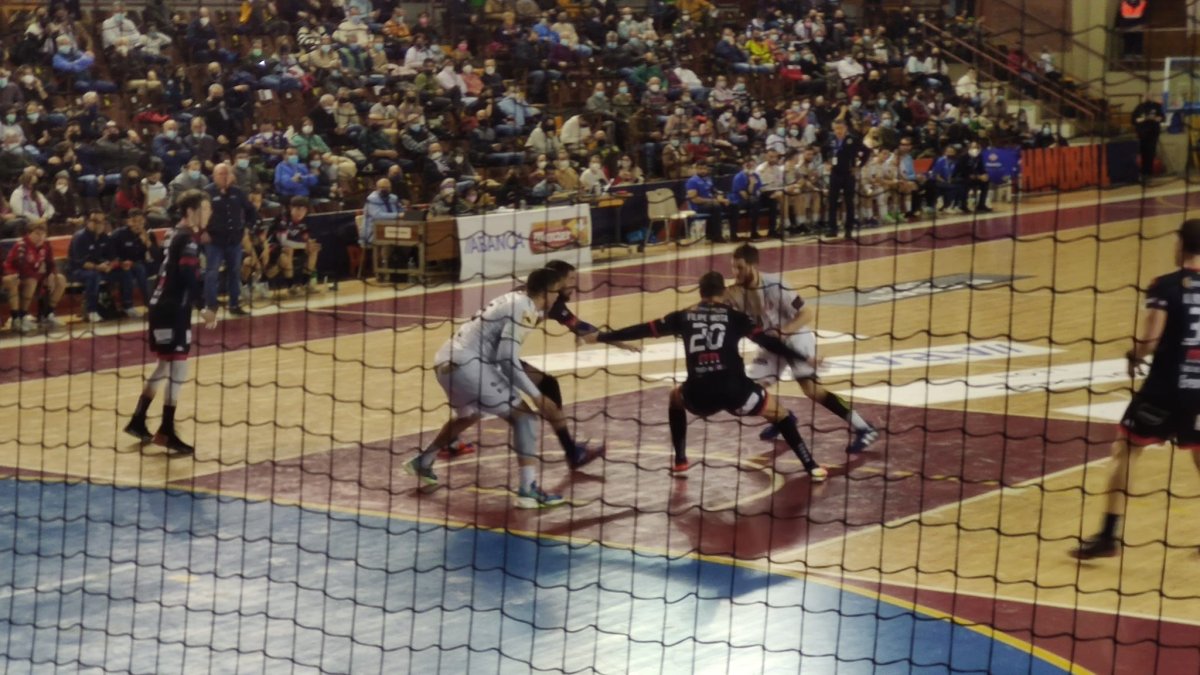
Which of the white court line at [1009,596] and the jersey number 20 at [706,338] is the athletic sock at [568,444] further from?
the white court line at [1009,596]

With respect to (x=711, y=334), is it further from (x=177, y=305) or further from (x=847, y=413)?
(x=177, y=305)

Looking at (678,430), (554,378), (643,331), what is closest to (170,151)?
(554,378)

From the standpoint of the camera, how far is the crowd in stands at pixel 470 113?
19984 millimetres

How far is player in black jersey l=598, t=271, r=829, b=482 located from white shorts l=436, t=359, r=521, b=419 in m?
0.66

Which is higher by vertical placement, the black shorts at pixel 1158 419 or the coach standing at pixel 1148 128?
the coach standing at pixel 1148 128

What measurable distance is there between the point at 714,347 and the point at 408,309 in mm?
9766

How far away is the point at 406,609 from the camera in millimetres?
7922

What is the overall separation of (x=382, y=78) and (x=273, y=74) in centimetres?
199

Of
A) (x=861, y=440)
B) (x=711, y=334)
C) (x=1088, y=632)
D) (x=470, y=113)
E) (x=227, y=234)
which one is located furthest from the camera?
(x=470, y=113)

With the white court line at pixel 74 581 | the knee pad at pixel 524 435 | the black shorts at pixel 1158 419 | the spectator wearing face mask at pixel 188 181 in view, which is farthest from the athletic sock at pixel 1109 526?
the spectator wearing face mask at pixel 188 181

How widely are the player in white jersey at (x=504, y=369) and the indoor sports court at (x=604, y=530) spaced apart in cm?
44

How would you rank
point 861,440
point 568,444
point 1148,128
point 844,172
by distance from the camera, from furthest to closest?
point 1148,128 → point 844,172 → point 861,440 → point 568,444

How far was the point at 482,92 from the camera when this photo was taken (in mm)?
26094

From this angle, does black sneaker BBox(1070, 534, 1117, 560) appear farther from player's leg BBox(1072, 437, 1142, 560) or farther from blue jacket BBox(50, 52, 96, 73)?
blue jacket BBox(50, 52, 96, 73)
